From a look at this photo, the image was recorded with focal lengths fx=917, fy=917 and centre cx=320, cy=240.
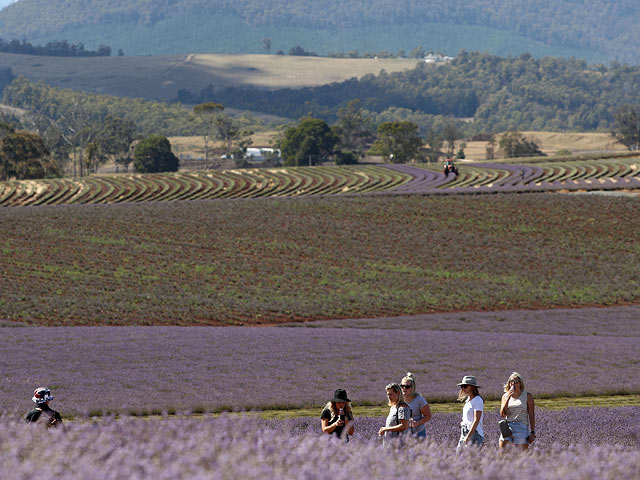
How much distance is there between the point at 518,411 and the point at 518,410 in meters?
0.01

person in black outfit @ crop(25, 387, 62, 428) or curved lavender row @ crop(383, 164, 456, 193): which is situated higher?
person in black outfit @ crop(25, 387, 62, 428)

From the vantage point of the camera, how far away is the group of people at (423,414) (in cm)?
1197

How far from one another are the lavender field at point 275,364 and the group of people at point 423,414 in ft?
20.0

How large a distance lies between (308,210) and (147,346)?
149 ft

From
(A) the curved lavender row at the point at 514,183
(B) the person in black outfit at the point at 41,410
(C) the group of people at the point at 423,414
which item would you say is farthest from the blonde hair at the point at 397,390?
(A) the curved lavender row at the point at 514,183

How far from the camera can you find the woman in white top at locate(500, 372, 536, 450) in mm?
12828

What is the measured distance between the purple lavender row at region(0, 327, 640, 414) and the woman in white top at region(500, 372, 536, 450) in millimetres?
7313

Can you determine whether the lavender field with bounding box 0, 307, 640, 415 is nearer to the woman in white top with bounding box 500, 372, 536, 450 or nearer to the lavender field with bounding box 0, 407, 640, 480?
the woman in white top with bounding box 500, 372, 536, 450

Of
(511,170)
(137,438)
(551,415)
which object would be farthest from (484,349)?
(511,170)

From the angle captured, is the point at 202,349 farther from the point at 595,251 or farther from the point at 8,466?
the point at 595,251

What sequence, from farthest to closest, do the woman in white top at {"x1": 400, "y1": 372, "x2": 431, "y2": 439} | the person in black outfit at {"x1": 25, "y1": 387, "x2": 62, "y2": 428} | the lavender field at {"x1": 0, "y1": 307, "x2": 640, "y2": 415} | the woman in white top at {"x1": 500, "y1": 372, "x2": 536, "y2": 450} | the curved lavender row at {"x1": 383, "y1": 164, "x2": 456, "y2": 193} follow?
the curved lavender row at {"x1": 383, "y1": 164, "x2": 456, "y2": 193} → the lavender field at {"x1": 0, "y1": 307, "x2": 640, "y2": 415} → the woman in white top at {"x1": 500, "y1": 372, "x2": 536, "y2": 450} → the woman in white top at {"x1": 400, "y1": 372, "x2": 431, "y2": 439} → the person in black outfit at {"x1": 25, "y1": 387, "x2": 62, "y2": 428}

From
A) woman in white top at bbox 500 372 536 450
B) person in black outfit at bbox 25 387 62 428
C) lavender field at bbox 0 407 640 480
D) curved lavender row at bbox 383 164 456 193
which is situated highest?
lavender field at bbox 0 407 640 480

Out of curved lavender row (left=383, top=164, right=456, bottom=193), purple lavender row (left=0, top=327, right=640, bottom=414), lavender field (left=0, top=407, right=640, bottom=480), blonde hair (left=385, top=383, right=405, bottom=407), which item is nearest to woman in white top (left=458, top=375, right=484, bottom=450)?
blonde hair (left=385, top=383, right=405, bottom=407)

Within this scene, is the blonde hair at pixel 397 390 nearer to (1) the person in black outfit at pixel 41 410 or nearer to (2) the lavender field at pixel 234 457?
(2) the lavender field at pixel 234 457
